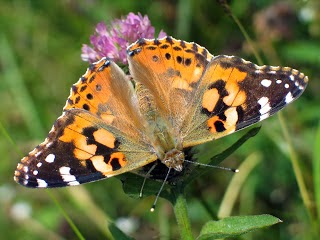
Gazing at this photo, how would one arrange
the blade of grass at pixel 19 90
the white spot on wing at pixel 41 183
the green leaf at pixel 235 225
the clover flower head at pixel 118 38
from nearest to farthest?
the green leaf at pixel 235 225, the white spot on wing at pixel 41 183, the clover flower head at pixel 118 38, the blade of grass at pixel 19 90

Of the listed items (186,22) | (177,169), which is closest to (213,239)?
(177,169)

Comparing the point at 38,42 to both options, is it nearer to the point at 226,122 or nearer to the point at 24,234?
the point at 24,234

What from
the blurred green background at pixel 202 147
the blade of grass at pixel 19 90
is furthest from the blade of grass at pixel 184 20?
the blade of grass at pixel 19 90

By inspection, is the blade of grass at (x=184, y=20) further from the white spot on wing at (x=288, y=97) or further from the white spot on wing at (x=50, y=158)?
the white spot on wing at (x=50, y=158)

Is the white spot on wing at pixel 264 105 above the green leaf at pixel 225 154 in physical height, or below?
above

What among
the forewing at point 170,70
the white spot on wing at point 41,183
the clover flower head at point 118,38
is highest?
the clover flower head at point 118,38

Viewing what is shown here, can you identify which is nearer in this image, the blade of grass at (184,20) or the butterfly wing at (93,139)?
the butterfly wing at (93,139)

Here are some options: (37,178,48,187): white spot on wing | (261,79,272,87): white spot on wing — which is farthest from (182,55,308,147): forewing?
(37,178,48,187): white spot on wing

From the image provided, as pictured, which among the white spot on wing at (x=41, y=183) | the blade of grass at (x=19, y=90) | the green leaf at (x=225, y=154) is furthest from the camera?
the blade of grass at (x=19, y=90)
